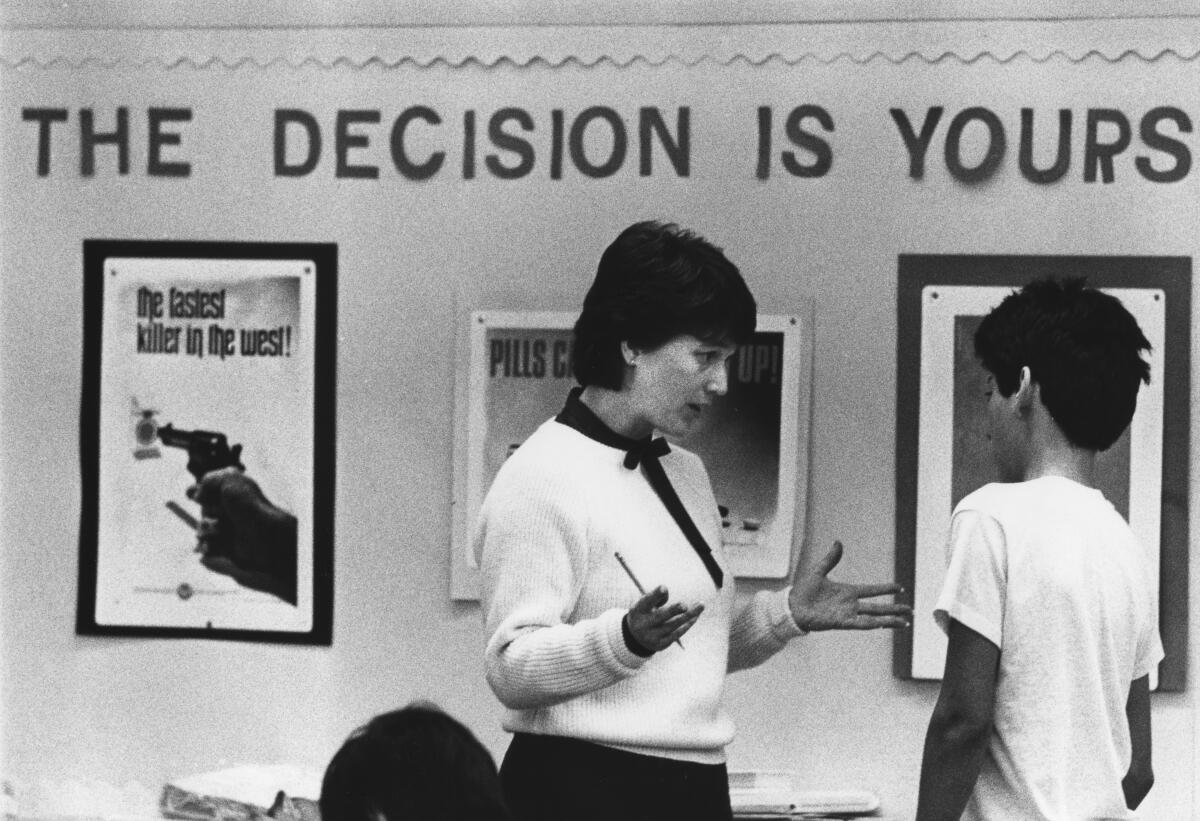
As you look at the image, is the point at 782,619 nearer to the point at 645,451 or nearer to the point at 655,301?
the point at 645,451

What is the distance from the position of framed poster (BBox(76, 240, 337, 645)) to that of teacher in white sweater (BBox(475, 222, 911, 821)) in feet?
3.64

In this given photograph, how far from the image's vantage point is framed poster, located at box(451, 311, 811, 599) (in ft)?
11.3

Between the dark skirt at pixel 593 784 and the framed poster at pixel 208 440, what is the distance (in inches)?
47.2

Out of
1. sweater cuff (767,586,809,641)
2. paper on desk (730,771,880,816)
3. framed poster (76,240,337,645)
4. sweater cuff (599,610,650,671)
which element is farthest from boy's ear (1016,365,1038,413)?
framed poster (76,240,337,645)

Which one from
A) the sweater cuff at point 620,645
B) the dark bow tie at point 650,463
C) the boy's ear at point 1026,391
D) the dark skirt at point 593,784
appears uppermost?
the boy's ear at point 1026,391

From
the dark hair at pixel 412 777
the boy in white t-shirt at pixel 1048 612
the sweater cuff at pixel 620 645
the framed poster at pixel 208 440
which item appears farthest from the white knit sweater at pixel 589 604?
the framed poster at pixel 208 440

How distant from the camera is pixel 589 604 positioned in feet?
8.05

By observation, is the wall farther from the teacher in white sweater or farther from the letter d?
the teacher in white sweater

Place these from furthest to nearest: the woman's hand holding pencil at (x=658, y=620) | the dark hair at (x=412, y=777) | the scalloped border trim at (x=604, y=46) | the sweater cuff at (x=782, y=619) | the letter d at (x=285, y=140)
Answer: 1. the letter d at (x=285, y=140)
2. the scalloped border trim at (x=604, y=46)
3. the sweater cuff at (x=782, y=619)
4. the woman's hand holding pencil at (x=658, y=620)
5. the dark hair at (x=412, y=777)

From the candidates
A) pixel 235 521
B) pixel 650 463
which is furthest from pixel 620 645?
pixel 235 521

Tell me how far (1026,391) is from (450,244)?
1.47 m

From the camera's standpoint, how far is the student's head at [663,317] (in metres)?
2.53

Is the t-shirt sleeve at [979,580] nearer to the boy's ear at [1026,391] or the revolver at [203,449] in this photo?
the boy's ear at [1026,391]

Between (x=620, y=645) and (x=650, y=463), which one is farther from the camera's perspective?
(x=650, y=463)
